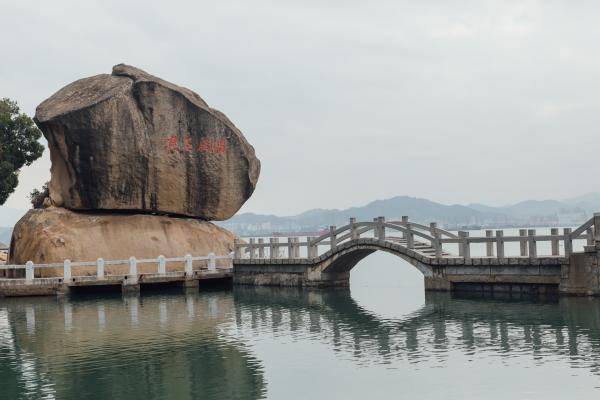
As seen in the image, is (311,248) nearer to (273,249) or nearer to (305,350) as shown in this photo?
(273,249)

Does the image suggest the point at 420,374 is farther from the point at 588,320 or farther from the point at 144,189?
the point at 144,189

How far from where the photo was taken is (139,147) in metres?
41.1

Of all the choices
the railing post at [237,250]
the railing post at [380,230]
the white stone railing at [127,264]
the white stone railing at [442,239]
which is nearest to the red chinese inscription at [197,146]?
the white stone railing at [442,239]

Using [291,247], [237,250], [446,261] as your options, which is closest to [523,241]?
[446,261]

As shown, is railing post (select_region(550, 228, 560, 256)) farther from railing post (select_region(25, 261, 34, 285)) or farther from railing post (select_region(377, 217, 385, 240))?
railing post (select_region(25, 261, 34, 285))

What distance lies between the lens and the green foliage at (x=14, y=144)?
4841cm

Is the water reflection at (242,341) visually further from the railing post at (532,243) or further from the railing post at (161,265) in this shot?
the railing post at (161,265)

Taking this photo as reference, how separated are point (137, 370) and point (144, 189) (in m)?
23.8

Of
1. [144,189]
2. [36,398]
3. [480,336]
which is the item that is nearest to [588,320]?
[480,336]

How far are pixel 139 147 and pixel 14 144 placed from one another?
12.7 m

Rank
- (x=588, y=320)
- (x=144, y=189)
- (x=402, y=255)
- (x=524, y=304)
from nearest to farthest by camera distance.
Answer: (x=588, y=320), (x=524, y=304), (x=402, y=255), (x=144, y=189)

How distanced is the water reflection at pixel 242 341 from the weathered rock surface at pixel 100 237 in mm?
4975

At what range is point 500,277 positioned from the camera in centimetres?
3153

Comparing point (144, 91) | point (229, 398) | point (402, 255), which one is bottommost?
point (229, 398)
